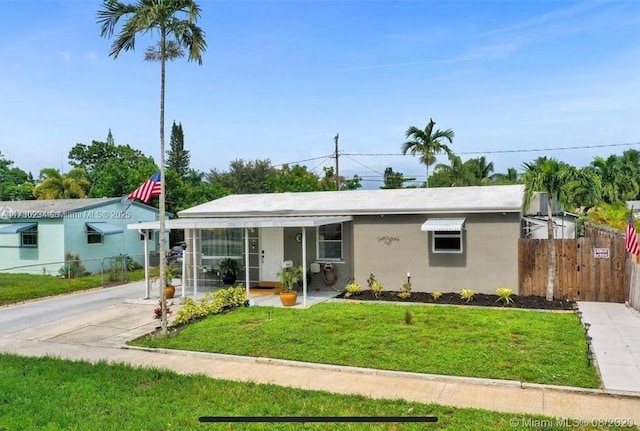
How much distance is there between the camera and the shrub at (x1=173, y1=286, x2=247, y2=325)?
10.7 m

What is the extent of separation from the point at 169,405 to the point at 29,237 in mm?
19271

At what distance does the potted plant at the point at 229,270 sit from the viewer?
1543 centimetres

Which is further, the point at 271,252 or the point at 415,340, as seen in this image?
the point at 271,252

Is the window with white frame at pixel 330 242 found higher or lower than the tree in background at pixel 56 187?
lower

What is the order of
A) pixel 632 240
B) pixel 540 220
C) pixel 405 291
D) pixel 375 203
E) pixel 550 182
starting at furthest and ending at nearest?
pixel 540 220 < pixel 375 203 < pixel 405 291 < pixel 550 182 < pixel 632 240

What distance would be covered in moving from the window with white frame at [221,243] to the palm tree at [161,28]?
5.62 m

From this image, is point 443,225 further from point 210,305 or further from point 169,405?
point 169,405

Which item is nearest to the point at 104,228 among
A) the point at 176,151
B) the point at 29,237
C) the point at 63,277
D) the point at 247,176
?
the point at 63,277

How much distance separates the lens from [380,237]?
1419 centimetres

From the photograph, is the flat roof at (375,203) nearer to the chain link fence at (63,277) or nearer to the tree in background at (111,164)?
the chain link fence at (63,277)

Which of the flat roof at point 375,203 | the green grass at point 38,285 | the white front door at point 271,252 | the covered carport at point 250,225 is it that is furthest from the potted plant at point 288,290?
the green grass at point 38,285

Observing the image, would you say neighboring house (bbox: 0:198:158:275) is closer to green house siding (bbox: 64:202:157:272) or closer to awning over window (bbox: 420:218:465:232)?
green house siding (bbox: 64:202:157:272)

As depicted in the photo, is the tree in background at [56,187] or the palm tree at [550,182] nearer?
the palm tree at [550,182]

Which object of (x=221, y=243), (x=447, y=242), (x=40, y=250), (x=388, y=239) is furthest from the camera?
(x=40, y=250)
